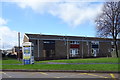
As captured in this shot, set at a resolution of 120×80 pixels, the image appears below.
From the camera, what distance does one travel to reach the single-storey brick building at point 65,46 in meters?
49.3

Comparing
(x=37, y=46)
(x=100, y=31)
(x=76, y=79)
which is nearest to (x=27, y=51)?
(x=76, y=79)

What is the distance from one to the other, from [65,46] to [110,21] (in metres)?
18.6

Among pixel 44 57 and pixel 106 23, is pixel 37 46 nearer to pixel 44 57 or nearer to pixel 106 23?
pixel 44 57

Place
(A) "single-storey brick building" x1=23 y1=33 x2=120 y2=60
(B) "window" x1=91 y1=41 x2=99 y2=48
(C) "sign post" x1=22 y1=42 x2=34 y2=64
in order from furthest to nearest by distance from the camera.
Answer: (B) "window" x1=91 y1=41 x2=99 y2=48 < (A) "single-storey brick building" x1=23 y1=33 x2=120 y2=60 < (C) "sign post" x1=22 y1=42 x2=34 y2=64

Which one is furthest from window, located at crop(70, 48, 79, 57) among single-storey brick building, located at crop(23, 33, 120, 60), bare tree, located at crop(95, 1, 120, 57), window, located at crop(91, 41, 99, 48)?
bare tree, located at crop(95, 1, 120, 57)

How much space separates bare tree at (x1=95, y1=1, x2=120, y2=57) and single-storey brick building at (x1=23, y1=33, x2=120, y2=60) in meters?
15.5

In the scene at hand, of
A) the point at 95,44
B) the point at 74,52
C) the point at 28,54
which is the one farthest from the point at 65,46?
the point at 28,54

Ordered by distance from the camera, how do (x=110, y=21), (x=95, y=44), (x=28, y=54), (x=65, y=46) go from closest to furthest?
1. (x=28, y=54)
2. (x=110, y=21)
3. (x=65, y=46)
4. (x=95, y=44)

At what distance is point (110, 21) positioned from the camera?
1490 inches

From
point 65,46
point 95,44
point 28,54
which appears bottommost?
point 28,54

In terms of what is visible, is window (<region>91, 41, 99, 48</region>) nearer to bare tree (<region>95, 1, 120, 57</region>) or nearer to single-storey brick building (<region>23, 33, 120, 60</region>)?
single-storey brick building (<region>23, 33, 120, 60</region>)

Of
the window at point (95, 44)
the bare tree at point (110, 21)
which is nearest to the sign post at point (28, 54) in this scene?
the bare tree at point (110, 21)

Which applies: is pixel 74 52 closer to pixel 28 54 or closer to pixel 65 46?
pixel 65 46

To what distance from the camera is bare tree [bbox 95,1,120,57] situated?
122 ft
